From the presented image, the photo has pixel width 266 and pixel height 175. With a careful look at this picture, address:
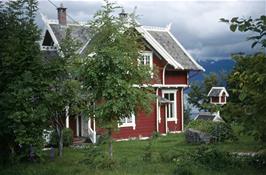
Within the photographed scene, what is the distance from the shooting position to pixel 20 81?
43.5 ft

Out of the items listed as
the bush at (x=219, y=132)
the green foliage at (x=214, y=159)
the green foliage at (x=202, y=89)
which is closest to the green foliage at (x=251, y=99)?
the green foliage at (x=214, y=159)

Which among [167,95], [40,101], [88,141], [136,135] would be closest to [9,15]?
[40,101]

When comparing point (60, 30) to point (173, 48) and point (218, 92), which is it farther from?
point (218, 92)

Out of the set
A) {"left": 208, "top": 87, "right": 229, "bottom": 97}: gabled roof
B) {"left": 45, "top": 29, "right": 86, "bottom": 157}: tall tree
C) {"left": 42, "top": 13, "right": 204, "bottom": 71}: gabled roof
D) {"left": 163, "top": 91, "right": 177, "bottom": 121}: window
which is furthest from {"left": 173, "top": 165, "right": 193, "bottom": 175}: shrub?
{"left": 208, "top": 87, "right": 229, "bottom": 97}: gabled roof

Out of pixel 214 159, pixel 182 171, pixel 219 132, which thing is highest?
pixel 219 132

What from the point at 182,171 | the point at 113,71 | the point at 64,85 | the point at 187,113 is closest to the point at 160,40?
the point at 187,113

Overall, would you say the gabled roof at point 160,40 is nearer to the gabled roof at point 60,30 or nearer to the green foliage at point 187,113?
the gabled roof at point 60,30

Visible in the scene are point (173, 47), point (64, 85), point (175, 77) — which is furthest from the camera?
point (173, 47)

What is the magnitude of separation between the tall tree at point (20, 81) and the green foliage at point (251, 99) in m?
7.06

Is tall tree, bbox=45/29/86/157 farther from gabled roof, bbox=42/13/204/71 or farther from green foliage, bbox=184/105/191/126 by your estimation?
green foliage, bbox=184/105/191/126

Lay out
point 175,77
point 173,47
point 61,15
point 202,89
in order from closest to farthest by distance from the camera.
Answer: point 61,15 → point 175,77 → point 173,47 → point 202,89

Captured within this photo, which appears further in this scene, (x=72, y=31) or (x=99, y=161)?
(x=72, y=31)

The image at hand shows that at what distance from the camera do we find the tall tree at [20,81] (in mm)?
12906

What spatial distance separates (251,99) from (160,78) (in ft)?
77.6
